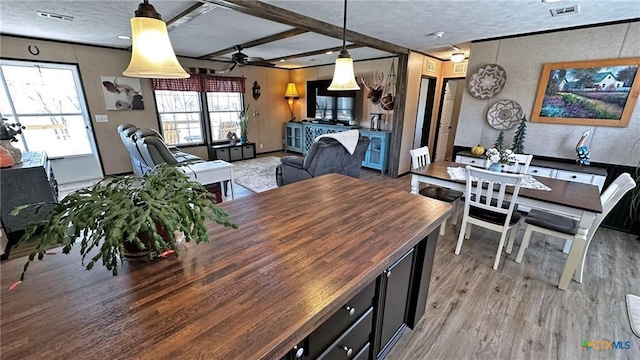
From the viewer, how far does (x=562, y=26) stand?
3.00 meters

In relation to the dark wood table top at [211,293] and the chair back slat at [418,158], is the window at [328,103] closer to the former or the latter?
the chair back slat at [418,158]

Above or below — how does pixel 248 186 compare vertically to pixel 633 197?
below

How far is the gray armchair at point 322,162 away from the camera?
3.40 meters

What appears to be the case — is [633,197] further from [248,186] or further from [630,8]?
[248,186]

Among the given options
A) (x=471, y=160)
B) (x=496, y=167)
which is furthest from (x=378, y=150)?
(x=496, y=167)

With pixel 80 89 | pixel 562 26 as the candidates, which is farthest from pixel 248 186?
pixel 562 26

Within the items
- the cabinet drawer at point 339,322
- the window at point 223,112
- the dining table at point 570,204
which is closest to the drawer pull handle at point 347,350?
the cabinet drawer at point 339,322

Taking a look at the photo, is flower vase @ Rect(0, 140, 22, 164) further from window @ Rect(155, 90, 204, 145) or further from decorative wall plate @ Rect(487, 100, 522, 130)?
decorative wall plate @ Rect(487, 100, 522, 130)

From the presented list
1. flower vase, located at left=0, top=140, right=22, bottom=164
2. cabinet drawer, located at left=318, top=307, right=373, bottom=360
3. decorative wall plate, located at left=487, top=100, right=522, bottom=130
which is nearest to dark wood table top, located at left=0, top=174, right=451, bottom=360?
cabinet drawer, located at left=318, top=307, right=373, bottom=360

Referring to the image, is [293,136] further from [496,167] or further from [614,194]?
[614,194]

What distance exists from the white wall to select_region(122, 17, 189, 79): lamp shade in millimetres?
4185

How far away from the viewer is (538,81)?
3.36 metres

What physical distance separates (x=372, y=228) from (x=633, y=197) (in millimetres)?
3673

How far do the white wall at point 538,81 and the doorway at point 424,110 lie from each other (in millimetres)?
1328
